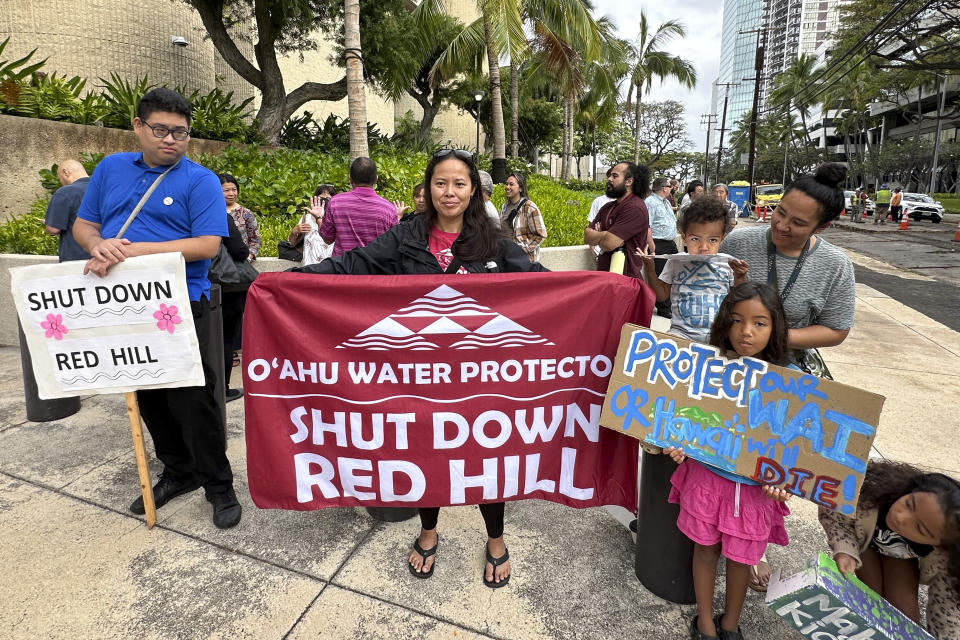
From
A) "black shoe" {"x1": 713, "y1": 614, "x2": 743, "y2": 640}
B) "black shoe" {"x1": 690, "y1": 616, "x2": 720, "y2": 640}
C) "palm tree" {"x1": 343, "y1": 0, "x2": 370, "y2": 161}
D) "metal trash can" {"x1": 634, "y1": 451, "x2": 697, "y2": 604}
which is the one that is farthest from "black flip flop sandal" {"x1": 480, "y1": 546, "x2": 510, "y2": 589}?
"palm tree" {"x1": 343, "y1": 0, "x2": 370, "y2": 161}

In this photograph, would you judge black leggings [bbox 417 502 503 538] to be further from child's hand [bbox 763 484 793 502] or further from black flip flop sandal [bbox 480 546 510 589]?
child's hand [bbox 763 484 793 502]

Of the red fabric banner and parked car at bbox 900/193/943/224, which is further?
parked car at bbox 900/193/943/224

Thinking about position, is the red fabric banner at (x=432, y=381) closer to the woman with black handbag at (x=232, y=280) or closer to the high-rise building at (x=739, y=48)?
the woman with black handbag at (x=232, y=280)

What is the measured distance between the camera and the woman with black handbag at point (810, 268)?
2160 mm

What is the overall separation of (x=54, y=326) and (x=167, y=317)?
20.0 inches

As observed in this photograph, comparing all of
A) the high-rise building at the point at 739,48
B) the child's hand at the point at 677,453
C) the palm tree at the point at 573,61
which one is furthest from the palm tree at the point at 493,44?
the high-rise building at the point at 739,48

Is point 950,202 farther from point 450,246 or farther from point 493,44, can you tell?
point 450,246

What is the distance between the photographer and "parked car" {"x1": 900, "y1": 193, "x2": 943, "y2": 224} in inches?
1126

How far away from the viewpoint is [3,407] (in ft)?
14.1

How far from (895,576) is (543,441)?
1.29 meters

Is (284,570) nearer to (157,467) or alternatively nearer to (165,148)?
(157,467)

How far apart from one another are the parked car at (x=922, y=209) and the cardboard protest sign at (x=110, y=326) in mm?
34410

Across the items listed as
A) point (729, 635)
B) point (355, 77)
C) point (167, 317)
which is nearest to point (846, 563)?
point (729, 635)

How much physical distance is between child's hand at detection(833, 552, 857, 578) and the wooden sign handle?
2.96 meters
